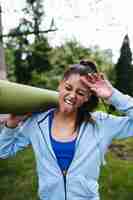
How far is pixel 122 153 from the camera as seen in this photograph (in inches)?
305

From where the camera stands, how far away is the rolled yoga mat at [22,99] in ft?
6.97

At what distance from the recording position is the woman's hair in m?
2.18

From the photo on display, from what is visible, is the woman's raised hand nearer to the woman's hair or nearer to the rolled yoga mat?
the woman's hair

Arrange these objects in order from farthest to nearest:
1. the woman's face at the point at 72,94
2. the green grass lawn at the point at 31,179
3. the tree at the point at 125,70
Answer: the tree at the point at 125,70 < the green grass lawn at the point at 31,179 < the woman's face at the point at 72,94

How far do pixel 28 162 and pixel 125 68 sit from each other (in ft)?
62.6

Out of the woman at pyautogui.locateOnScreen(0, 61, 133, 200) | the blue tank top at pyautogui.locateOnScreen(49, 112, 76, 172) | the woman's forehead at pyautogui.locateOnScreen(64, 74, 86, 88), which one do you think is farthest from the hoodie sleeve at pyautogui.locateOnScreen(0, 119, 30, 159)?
the woman's forehead at pyautogui.locateOnScreen(64, 74, 86, 88)

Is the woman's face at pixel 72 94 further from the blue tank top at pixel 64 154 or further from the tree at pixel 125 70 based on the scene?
the tree at pixel 125 70

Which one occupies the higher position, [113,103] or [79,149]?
[113,103]

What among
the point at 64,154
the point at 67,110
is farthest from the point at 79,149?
the point at 67,110

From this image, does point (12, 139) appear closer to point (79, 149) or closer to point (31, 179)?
point (79, 149)

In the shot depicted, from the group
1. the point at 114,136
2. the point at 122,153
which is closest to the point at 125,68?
the point at 122,153

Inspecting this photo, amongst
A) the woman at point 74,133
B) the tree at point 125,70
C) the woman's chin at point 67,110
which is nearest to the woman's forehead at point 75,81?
the woman at point 74,133

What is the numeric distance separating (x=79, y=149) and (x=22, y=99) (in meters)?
0.38

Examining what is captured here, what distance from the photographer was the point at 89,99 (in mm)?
2234
